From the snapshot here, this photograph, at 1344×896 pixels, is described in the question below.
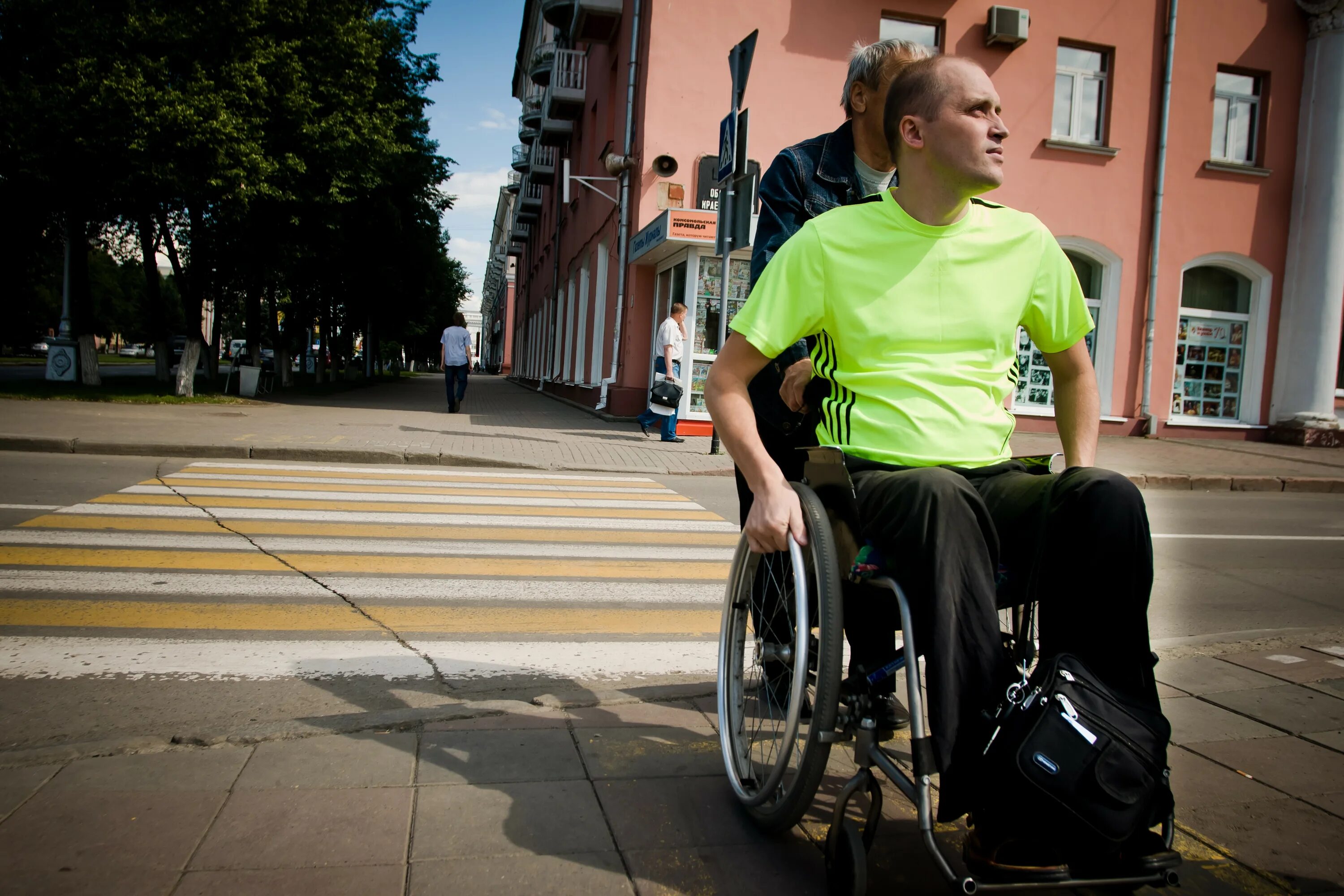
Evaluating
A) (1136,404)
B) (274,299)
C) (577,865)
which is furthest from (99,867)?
(274,299)

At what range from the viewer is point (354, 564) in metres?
5.48

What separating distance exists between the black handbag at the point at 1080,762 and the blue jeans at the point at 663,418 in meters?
12.1

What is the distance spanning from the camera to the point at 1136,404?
18156 millimetres

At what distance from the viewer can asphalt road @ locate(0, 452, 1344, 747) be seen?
349 cm

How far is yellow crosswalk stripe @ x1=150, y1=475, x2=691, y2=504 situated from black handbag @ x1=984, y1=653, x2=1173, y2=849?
6.86m

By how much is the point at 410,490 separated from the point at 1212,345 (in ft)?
54.0

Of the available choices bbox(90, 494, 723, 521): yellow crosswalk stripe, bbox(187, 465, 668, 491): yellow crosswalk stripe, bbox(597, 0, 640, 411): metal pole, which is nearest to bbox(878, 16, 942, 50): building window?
bbox(597, 0, 640, 411): metal pole

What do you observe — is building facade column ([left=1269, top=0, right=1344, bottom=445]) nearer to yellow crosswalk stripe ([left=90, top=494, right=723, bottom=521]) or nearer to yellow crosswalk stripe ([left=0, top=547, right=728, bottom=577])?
yellow crosswalk stripe ([left=90, top=494, right=723, bottom=521])

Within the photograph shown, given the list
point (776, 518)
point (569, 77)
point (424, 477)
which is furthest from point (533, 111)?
point (776, 518)

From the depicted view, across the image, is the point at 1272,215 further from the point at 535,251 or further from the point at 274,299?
the point at 535,251

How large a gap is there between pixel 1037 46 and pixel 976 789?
18779mm

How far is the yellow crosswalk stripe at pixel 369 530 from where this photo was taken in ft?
20.5

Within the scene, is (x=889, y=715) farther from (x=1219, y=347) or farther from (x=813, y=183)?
(x=1219, y=347)

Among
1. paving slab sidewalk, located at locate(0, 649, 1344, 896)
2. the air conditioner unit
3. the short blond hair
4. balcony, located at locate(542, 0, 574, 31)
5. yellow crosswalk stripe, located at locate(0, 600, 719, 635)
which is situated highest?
balcony, located at locate(542, 0, 574, 31)
